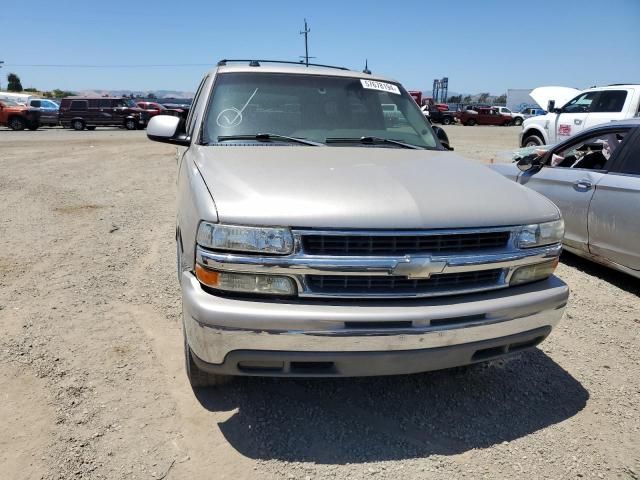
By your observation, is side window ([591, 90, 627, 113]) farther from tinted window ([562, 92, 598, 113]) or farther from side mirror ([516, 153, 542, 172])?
side mirror ([516, 153, 542, 172])

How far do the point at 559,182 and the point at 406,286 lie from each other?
3698mm

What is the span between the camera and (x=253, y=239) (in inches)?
86.0

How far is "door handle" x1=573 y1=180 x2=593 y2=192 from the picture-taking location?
4.83 m

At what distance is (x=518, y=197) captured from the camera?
2.71m

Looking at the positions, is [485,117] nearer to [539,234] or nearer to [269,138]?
[269,138]

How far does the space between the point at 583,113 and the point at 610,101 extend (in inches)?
22.3

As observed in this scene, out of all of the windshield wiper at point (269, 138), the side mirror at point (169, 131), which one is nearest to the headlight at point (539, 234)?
the windshield wiper at point (269, 138)

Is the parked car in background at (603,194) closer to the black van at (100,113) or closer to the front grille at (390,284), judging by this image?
the front grille at (390,284)

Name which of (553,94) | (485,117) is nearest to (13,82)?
(485,117)

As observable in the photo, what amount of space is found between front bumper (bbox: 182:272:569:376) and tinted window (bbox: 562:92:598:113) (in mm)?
10206

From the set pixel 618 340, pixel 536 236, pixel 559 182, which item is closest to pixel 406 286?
pixel 536 236

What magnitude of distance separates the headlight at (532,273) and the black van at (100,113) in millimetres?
29277

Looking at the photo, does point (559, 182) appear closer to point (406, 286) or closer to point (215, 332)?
point (406, 286)

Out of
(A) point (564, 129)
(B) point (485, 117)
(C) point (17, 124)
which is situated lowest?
(C) point (17, 124)
